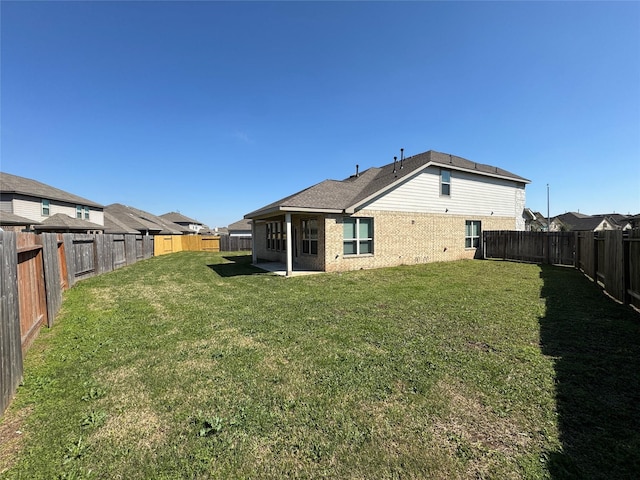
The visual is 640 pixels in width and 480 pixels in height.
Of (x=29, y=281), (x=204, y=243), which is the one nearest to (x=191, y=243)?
(x=204, y=243)

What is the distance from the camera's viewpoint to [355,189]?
1518 centimetres

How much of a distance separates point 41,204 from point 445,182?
98.8 feet

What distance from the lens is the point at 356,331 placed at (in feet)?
17.2

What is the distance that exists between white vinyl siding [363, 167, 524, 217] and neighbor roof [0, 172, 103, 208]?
2556cm

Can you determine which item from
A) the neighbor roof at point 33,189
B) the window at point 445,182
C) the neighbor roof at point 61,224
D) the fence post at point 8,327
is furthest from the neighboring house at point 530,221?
the neighbor roof at point 33,189

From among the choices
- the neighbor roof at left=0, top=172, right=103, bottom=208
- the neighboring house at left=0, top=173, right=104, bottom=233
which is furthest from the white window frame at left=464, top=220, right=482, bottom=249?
the neighbor roof at left=0, top=172, right=103, bottom=208

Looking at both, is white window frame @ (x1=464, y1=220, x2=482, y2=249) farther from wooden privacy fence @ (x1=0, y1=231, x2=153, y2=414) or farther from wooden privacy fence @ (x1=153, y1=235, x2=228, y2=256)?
wooden privacy fence @ (x1=153, y1=235, x2=228, y2=256)

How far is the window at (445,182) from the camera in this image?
50.8 ft

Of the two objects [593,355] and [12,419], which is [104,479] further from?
[593,355]

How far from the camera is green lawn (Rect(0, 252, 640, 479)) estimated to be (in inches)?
91.4

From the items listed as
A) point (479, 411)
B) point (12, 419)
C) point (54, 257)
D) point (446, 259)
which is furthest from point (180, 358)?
point (446, 259)

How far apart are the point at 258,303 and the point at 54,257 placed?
198 inches

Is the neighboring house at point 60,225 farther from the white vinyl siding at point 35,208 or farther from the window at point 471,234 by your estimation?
the window at point 471,234

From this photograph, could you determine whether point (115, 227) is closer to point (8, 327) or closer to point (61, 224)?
point (61, 224)
